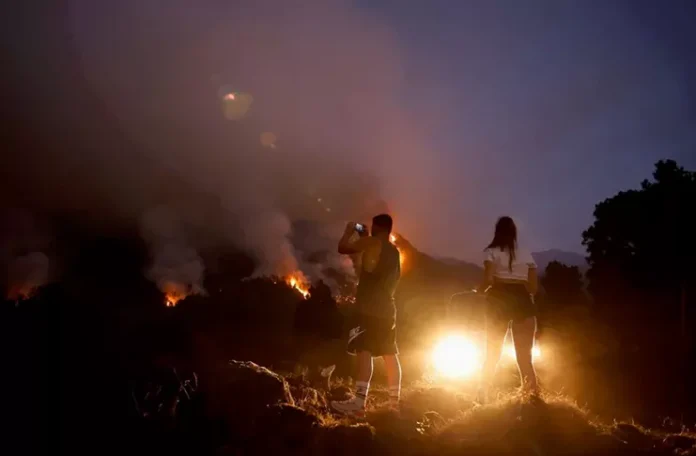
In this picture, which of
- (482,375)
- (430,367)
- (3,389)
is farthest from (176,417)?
(430,367)

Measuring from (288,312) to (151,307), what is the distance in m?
16.7

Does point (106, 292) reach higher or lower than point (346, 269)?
lower

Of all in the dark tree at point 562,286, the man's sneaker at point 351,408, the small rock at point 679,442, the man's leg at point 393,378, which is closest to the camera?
the small rock at point 679,442

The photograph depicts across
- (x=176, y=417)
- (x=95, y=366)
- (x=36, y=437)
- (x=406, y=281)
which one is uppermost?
(x=406, y=281)

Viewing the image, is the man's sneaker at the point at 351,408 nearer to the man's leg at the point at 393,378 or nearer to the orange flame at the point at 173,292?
the man's leg at the point at 393,378

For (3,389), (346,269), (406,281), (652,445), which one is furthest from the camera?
(346,269)

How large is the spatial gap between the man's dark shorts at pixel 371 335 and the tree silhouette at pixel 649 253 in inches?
937

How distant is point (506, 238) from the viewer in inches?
238

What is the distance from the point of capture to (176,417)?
455cm

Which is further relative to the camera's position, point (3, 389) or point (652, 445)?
point (3, 389)

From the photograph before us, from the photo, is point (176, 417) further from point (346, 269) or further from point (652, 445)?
point (346, 269)

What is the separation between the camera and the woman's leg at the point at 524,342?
5.83 meters

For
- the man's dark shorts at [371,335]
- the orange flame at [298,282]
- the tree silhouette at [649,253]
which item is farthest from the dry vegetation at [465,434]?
the orange flame at [298,282]

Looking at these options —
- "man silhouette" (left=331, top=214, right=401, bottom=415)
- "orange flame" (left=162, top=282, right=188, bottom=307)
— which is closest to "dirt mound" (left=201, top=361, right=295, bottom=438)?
"man silhouette" (left=331, top=214, right=401, bottom=415)
